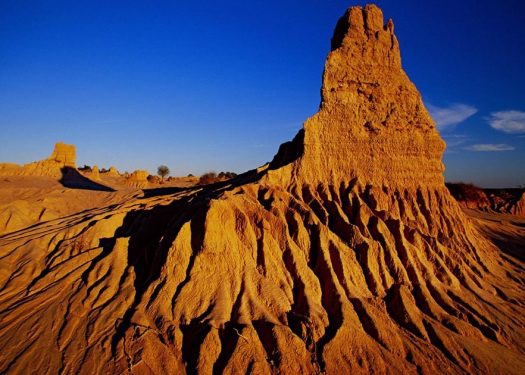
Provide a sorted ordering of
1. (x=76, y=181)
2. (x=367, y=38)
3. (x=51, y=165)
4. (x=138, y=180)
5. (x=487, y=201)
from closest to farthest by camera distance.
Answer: (x=367, y=38), (x=76, y=181), (x=487, y=201), (x=51, y=165), (x=138, y=180)

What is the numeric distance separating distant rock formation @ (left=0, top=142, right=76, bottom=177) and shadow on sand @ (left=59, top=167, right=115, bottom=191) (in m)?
1.02

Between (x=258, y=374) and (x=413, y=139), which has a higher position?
(x=413, y=139)

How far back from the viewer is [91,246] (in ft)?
60.3

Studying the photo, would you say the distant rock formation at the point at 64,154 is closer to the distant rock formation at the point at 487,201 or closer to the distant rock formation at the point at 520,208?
the distant rock formation at the point at 487,201

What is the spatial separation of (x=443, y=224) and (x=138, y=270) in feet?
57.3

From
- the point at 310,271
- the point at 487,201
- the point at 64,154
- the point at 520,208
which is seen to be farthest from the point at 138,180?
the point at 520,208

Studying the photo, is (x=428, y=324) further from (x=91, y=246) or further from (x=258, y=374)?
(x=91, y=246)

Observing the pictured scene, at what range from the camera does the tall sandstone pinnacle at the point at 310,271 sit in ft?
42.1

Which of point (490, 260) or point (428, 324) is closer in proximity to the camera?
point (428, 324)

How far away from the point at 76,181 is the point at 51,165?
23.9ft

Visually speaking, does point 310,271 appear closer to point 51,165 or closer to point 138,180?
point 138,180

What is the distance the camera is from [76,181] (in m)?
54.3

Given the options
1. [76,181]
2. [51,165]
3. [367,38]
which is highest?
[367,38]

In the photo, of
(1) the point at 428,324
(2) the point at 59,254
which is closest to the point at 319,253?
(1) the point at 428,324
